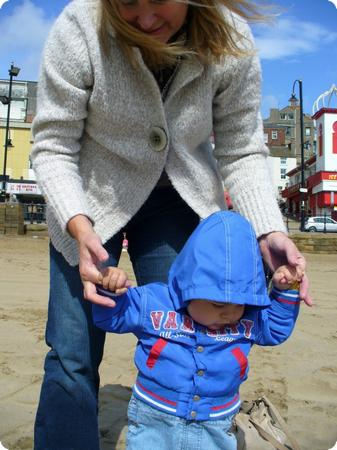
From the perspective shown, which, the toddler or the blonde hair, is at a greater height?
the blonde hair

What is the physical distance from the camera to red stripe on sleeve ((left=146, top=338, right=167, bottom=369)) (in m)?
1.93

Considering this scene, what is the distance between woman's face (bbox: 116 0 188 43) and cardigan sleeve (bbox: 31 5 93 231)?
0.68ft

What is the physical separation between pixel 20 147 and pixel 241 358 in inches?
1839

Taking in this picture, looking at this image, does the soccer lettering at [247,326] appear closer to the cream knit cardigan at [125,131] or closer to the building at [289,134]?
the cream knit cardigan at [125,131]

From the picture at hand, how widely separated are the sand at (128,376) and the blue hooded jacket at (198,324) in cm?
99

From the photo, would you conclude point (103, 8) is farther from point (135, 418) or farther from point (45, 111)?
point (135, 418)

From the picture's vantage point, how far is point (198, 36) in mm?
1997

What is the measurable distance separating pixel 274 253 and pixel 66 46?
1.07 meters

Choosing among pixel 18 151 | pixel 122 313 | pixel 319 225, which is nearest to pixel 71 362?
pixel 122 313

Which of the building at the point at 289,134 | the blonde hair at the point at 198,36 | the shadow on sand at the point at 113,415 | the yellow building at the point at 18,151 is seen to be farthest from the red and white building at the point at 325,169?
the blonde hair at the point at 198,36

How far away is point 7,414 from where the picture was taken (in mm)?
2996

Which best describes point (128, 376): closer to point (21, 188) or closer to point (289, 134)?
point (21, 188)

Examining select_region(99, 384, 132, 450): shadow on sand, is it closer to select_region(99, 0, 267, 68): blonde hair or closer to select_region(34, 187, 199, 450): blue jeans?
select_region(34, 187, 199, 450): blue jeans

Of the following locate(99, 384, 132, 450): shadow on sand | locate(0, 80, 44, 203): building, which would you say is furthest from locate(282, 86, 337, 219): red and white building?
locate(99, 384, 132, 450): shadow on sand
